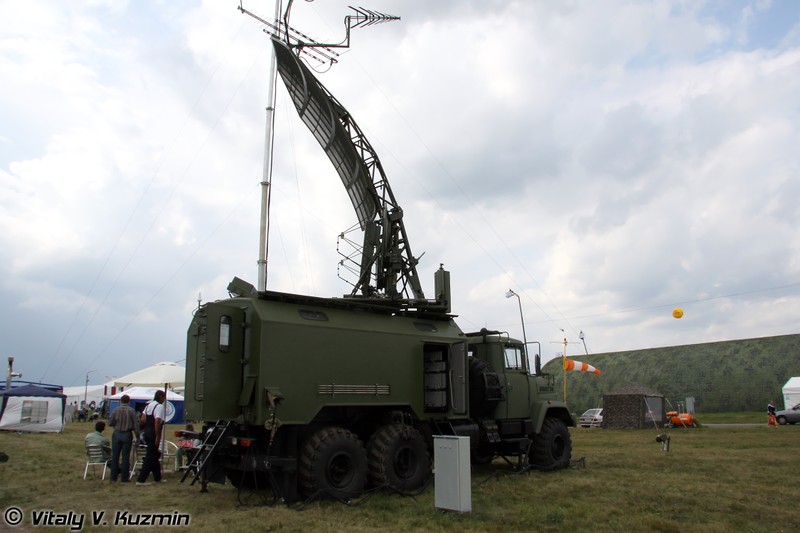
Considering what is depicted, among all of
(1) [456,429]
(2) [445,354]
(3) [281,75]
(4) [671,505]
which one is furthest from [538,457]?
(3) [281,75]

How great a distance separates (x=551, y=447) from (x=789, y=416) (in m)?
26.3

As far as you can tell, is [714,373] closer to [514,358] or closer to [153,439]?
[514,358]

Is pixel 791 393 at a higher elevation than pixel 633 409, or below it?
higher

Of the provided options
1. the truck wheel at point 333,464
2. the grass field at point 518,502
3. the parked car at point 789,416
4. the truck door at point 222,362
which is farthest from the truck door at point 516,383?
the parked car at point 789,416

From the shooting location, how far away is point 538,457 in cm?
1383

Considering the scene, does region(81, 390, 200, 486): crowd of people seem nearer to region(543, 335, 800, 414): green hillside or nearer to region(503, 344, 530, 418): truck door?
region(503, 344, 530, 418): truck door

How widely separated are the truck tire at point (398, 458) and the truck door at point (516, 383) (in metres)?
2.98

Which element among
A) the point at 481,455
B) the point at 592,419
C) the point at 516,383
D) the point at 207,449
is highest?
the point at 516,383

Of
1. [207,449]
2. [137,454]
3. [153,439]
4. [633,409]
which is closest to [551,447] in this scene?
[207,449]

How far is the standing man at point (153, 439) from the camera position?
12008mm

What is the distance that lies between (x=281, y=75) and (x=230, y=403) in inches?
431

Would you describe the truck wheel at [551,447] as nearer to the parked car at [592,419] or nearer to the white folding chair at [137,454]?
the white folding chair at [137,454]

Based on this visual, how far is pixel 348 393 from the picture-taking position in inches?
420

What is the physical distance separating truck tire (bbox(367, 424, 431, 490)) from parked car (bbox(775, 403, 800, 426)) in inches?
1183
